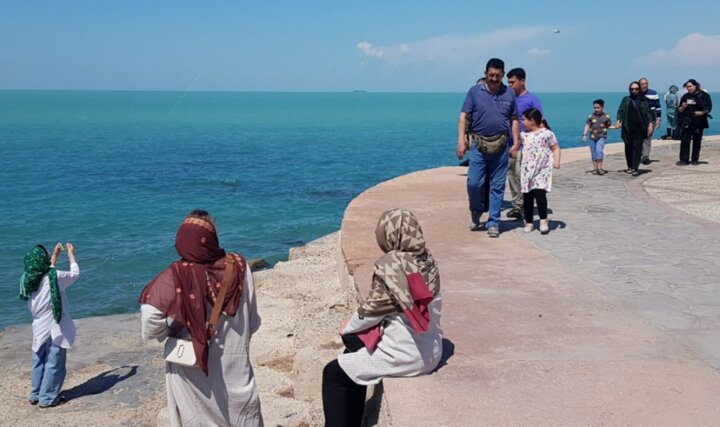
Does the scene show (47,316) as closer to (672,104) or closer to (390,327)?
(390,327)

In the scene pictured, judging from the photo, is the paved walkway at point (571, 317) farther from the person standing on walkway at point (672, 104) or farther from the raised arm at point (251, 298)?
the person standing on walkway at point (672, 104)

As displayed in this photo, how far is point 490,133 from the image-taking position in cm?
767

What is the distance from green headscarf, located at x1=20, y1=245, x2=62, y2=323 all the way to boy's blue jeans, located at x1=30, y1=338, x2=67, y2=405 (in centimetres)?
56

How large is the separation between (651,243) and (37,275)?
619 cm

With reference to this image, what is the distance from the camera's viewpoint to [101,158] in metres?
43.6

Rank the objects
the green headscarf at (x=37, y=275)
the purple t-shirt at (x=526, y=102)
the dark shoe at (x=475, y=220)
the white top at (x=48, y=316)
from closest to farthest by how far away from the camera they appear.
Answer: the green headscarf at (x=37, y=275), the white top at (x=48, y=316), the dark shoe at (x=475, y=220), the purple t-shirt at (x=526, y=102)

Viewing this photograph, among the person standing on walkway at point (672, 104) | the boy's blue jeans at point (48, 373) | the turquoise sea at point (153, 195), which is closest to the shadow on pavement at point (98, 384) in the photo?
the boy's blue jeans at point (48, 373)

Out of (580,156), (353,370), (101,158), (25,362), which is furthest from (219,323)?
(101,158)

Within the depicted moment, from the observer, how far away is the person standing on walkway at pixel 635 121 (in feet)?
41.3

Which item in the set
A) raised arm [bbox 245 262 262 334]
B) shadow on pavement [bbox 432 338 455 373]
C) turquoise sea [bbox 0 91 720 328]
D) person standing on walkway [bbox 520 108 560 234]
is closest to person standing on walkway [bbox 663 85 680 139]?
turquoise sea [bbox 0 91 720 328]

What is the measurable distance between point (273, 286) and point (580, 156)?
357 inches

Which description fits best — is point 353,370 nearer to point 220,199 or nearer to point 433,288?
point 433,288

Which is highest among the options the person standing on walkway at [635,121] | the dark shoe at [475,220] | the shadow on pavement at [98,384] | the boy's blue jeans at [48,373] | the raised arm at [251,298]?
the person standing on walkway at [635,121]

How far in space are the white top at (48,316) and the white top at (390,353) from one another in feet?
13.1
